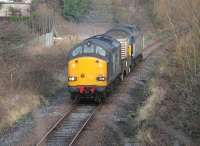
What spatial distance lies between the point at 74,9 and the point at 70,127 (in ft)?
125

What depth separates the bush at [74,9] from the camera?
178 ft

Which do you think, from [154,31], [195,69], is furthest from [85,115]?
[154,31]

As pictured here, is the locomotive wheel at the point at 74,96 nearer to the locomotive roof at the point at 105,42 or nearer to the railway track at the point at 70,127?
the railway track at the point at 70,127

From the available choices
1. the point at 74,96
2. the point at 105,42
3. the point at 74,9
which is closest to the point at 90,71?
the point at 74,96

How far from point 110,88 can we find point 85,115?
317cm

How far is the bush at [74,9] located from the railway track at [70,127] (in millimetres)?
33422

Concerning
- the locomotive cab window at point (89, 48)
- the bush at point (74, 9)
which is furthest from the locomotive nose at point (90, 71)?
the bush at point (74, 9)

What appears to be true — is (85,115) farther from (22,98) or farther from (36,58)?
(36,58)

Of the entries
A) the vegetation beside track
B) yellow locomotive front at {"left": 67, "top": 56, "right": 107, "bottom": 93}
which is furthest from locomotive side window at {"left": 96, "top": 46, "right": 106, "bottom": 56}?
the vegetation beside track

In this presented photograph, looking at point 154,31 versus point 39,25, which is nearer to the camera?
point 39,25

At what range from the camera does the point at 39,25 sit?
41.7m

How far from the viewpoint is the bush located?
54.2 m

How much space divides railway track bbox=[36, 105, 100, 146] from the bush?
110 ft

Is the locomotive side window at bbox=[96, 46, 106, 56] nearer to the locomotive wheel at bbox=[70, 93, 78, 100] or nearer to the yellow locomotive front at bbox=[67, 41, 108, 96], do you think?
the yellow locomotive front at bbox=[67, 41, 108, 96]
